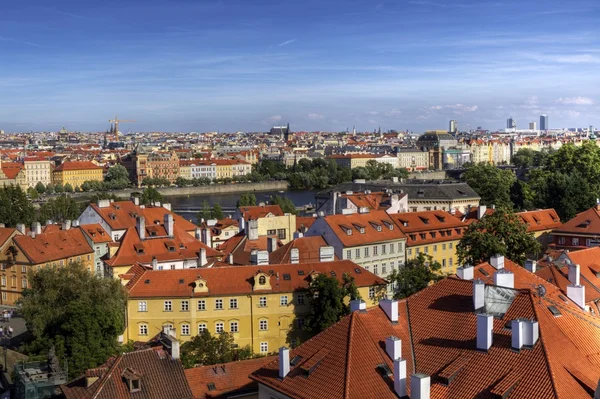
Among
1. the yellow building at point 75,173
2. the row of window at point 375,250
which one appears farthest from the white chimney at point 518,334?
the yellow building at point 75,173

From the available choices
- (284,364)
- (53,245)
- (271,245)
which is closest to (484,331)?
(284,364)

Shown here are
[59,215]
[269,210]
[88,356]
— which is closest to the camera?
[88,356]

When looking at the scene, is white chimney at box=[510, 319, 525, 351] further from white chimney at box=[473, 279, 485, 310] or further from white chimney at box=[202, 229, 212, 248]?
white chimney at box=[202, 229, 212, 248]

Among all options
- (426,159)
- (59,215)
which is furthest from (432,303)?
(426,159)

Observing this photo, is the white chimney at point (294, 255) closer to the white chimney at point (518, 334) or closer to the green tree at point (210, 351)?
the green tree at point (210, 351)

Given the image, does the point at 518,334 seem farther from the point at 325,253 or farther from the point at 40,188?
the point at 40,188

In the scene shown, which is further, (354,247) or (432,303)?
(354,247)

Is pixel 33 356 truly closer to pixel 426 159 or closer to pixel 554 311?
pixel 554 311
